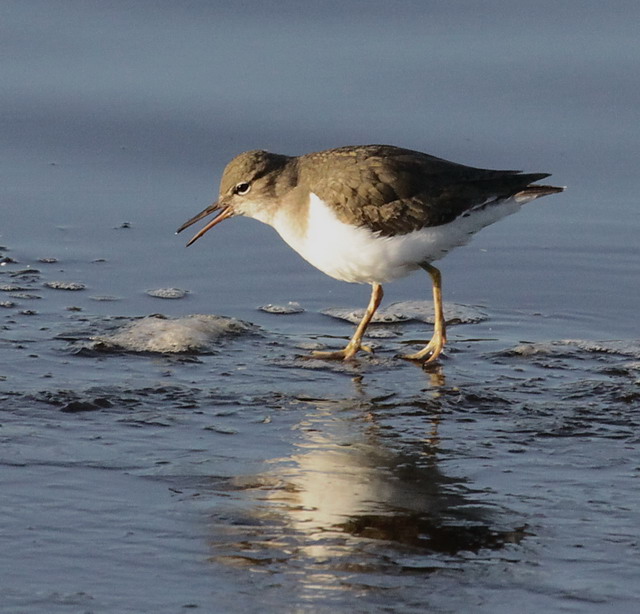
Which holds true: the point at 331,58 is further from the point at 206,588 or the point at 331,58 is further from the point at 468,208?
the point at 206,588

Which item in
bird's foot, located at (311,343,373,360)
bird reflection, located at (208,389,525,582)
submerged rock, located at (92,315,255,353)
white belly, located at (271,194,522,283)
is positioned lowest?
bird reflection, located at (208,389,525,582)

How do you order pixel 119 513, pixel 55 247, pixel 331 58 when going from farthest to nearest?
pixel 331 58
pixel 55 247
pixel 119 513

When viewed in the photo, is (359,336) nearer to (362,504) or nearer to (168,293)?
(168,293)

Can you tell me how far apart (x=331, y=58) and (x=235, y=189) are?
10.5 ft

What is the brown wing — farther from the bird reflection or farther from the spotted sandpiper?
the bird reflection

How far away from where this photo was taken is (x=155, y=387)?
19.6 feet

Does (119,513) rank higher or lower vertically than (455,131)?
lower

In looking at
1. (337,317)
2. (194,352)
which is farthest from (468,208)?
(194,352)

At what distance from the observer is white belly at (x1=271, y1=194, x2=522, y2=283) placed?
270 inches

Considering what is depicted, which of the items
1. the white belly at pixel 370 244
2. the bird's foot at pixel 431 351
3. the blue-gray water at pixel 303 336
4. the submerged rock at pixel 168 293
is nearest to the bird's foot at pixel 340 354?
the blue-gray water at pixel 303 336

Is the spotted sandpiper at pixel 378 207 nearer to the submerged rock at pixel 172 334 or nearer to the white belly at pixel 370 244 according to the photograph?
the white belly at pixel 370 244

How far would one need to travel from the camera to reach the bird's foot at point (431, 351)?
21.9 ft

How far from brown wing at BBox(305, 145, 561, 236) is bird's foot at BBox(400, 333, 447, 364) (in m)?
0.62

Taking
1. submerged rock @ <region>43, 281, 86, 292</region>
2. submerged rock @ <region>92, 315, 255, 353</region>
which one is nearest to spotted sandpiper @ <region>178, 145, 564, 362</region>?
submerged rock @ <region>92, 315, 255, 353</region>
